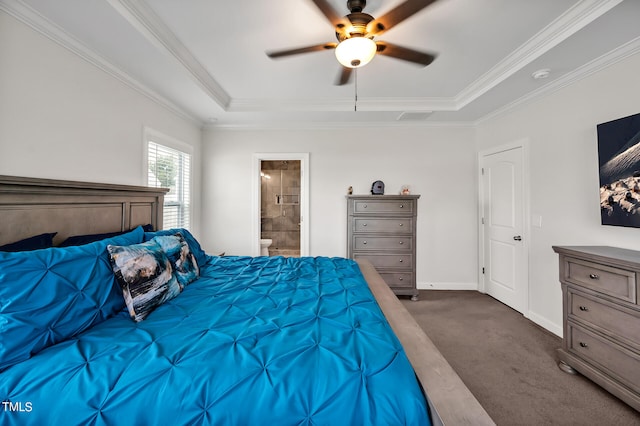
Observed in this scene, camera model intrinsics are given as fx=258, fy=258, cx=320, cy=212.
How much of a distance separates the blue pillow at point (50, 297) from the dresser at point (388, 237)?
274 centimetres

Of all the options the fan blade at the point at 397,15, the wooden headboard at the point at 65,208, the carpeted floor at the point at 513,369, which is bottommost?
the carpeted floor at the point at 513,369

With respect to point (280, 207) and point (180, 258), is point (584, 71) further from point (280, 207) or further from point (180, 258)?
point (280, 207)

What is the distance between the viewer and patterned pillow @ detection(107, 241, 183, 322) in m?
1.33

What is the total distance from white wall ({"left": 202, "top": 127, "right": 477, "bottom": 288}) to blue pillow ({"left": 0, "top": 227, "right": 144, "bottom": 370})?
8.93ft

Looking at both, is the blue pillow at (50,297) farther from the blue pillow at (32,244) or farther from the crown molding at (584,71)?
the crown molding at (584,71)

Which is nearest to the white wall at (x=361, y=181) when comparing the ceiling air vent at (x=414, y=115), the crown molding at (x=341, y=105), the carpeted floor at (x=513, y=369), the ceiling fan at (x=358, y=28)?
the ceiling air vent at (x=414, y=115)

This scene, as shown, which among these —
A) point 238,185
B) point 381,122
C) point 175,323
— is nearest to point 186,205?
point 238,185

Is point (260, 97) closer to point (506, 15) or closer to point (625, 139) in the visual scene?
point (506, 15)

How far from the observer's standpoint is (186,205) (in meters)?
3.67

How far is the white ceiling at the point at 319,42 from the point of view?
1754 millimetres

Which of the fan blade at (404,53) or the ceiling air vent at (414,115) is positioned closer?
the fan blade at (404,53)

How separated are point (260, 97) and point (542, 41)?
2.86m

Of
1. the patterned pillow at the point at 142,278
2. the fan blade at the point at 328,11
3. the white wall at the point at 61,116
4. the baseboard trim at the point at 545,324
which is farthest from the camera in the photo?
the baseboard trim at the point at 545,324

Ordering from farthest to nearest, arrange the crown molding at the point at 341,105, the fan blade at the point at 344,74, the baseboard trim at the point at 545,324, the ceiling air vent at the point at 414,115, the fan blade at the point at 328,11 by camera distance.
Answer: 1. the ceiling air vent at the point at 414,115
2. the crown molding at the point at 341,105
3. the baseboard trim at the point at 545,324
4. the fan blade at the point at 344,74
5. the fan blade at the point at 328,11
